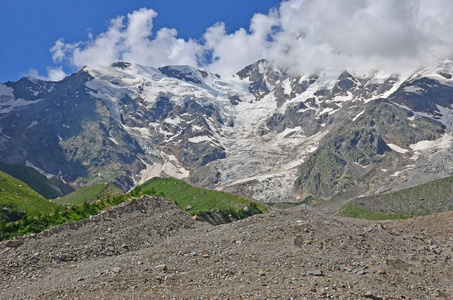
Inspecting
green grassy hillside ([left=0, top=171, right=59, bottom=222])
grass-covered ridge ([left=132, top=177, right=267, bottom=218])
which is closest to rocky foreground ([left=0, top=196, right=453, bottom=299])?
green grassy hillside ([left=0, top=171, right=59, bottom=222])

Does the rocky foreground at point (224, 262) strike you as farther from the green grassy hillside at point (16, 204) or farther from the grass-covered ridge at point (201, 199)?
the grass-covered ridge at point (201, 199)

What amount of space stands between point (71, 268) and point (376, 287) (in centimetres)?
2060

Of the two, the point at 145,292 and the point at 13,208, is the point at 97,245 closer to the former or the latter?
the point at 145,292

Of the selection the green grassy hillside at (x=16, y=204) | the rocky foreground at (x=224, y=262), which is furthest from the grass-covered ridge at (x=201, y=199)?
the rocky foreground at (x=224, y=262)

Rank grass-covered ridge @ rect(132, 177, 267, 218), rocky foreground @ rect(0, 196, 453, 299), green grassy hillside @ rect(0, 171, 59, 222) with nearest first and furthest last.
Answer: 1. rocky foreground @ rect(0, 196, 453, 299)
2. green grassy hillside @ rect(0, 171, 59, 222)
3. grass-covered ridge @ rect(132, 177, 267, 218)

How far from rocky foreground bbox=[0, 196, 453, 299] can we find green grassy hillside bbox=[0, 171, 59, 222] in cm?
3716

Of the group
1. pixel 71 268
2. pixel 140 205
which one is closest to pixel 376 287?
pixel 71 268

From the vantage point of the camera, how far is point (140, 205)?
46.6m

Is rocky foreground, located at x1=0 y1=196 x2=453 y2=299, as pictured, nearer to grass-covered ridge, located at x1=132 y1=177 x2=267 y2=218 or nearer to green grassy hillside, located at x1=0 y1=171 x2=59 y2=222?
green grassy hillside, located at x1=0 y1=171 x2=59 y2=222

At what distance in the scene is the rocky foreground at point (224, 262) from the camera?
77.0 feet

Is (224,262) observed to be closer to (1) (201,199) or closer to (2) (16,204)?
(2) (16,204)

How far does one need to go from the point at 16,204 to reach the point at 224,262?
224 feet

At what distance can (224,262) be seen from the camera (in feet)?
92.6

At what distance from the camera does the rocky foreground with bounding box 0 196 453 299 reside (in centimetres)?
2347
